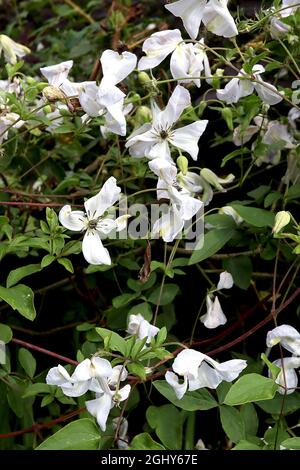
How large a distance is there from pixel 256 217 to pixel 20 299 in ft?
1.11

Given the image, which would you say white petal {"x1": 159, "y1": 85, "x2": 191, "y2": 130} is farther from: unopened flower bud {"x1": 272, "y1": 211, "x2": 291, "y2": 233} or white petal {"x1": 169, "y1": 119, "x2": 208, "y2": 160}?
unopened flower bud {"x1": 272, "y1": 211, "x2": 291, "y2": 233}

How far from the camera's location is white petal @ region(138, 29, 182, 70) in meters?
0.92

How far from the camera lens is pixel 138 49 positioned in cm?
141

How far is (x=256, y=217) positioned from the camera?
102cm

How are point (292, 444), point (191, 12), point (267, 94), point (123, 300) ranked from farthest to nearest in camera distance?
1. point (123, 300)
2. point (267, 94)
3. point (191, 12)
4. point (292, 444)

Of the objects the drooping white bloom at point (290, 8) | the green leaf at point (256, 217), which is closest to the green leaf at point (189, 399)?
the green leaf at point (256, 217)

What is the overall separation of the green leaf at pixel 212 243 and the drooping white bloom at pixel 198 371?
0.19m

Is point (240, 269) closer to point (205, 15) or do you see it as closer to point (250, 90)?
point (250, 90)

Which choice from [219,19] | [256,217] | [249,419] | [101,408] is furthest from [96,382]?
[219,19]

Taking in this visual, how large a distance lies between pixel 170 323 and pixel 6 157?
0.36 metres

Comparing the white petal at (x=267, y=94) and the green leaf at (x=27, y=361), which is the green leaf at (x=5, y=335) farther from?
the white petal at (x=267, y=94)

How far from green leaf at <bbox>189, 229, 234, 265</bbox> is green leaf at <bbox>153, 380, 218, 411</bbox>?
7.2 inches

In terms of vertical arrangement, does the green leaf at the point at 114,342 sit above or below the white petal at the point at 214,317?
above

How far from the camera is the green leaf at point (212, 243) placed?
101cm
